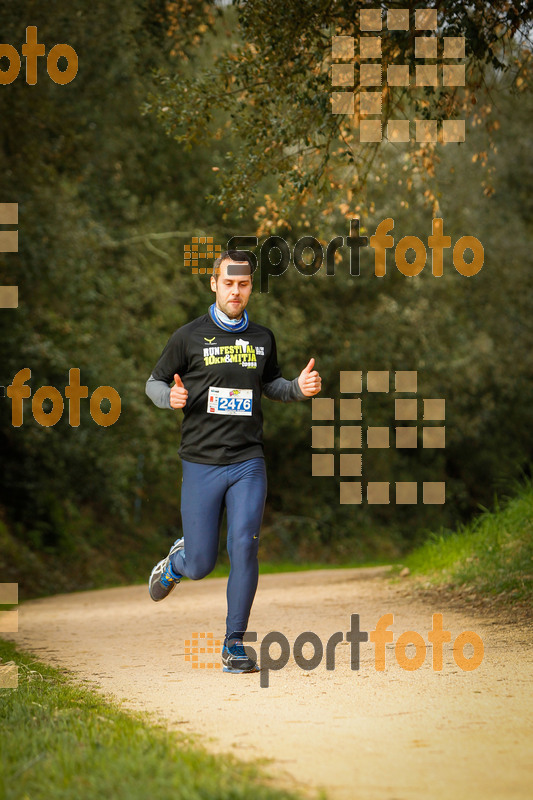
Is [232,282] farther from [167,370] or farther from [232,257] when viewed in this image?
[167,370]

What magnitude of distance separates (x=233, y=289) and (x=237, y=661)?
2.21 meters

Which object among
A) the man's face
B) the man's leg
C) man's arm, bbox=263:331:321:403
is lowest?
the man's leg

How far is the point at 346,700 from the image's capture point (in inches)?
191

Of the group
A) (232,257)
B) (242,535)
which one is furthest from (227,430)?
(232,257)

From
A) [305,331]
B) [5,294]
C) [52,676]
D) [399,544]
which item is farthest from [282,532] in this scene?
[52,676]

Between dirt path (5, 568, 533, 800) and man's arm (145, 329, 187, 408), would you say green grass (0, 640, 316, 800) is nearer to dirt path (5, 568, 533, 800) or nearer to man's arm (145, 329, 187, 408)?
dirt path (5, 568, 533, 800)

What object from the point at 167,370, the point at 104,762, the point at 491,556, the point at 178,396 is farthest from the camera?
the point at 491,556

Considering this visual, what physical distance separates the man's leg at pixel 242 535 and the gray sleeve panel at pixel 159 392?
546 mm

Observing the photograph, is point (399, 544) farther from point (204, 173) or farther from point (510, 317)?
point (204, 173)

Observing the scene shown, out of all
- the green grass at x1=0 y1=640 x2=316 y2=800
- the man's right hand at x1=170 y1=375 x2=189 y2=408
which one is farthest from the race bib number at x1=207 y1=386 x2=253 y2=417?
the green grass at x1=0 y1=640 x2=316 y2=800

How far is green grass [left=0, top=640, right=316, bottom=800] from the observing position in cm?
318

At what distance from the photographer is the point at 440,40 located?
8.02 m

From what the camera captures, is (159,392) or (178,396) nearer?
(178,396)

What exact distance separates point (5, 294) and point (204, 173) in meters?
6.45
